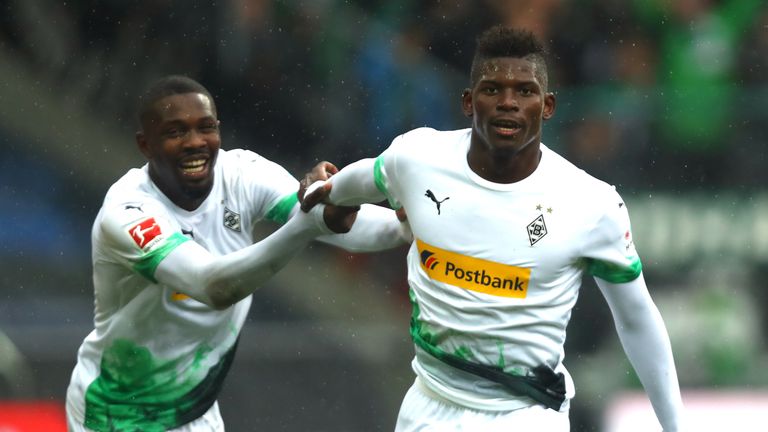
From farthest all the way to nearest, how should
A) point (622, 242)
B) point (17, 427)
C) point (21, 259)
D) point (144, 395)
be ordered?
point (21, 259) → point (17, 427) → point (144, 395) → point (622, 242)

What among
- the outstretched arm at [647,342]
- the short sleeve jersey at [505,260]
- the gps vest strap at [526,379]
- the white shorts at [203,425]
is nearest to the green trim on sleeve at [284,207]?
the white shorts at [203,425]

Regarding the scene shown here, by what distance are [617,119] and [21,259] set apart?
3.68 m

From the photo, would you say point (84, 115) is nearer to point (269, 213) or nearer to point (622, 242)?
point (269, 213)

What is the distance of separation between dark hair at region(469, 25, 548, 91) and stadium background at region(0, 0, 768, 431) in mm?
4225

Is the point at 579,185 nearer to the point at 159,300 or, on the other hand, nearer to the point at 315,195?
the point at 315,195

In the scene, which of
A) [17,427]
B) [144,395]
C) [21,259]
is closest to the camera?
[144,395]

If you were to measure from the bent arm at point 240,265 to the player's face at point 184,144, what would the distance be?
1.01 ft

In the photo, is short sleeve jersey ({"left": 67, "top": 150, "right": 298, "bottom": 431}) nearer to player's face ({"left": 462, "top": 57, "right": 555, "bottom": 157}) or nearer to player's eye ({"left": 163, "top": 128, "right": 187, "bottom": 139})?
player's eye ({"left": 163, "top": 128, "right": 187, "bottom": 139})

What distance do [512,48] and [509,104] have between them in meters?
0.19

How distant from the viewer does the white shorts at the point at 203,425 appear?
5793 mm

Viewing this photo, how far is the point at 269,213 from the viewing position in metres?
5.94

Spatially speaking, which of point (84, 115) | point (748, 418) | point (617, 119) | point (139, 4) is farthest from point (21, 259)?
point (748, 418)

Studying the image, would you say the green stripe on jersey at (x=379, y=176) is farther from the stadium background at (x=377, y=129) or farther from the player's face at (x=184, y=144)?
the stadium background at (x=377, y=129)

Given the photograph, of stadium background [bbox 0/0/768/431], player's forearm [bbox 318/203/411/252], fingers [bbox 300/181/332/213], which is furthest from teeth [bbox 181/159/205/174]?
stadium background [bbox 0/0/768/431]
